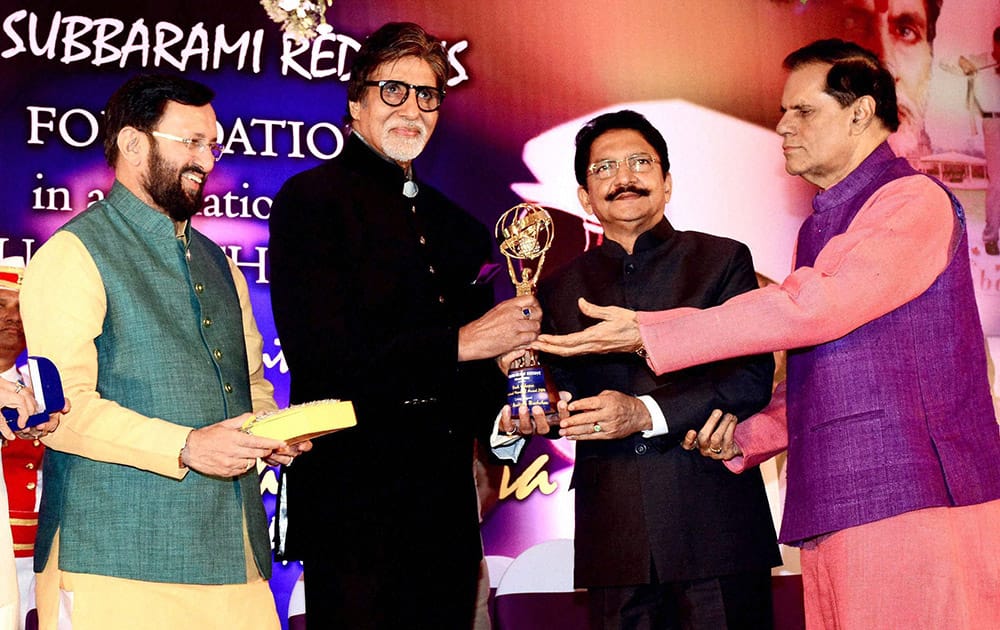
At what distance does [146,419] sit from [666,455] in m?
1.58

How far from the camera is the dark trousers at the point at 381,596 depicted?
3301 millimetres

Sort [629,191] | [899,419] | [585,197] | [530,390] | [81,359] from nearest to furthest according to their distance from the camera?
[899,419]
[81,359]
[530,390]
[629,191]
[585,197]

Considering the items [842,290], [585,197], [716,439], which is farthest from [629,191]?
[842,290]

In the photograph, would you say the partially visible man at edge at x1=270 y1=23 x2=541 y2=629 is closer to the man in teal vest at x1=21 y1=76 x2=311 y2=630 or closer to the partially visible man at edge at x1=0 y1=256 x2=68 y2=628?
the man in teal vest at x1=21 y1=76 x2=311 y2=630

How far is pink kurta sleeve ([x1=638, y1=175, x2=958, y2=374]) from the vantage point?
9.71 ft

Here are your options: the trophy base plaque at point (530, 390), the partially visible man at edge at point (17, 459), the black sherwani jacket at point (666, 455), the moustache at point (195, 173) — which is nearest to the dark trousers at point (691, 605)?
the black sherwani jacket at point (666, 455)

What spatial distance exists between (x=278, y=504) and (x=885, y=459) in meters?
1.79

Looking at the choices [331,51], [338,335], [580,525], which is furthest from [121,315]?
[331,51]

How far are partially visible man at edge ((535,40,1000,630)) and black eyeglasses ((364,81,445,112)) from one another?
101cm

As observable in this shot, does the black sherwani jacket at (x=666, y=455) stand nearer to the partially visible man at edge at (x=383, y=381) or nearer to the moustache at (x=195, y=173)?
the partially visible man at edge at (x=383, y=381)

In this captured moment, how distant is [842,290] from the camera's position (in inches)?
117

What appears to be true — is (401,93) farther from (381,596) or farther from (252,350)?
(381,596)

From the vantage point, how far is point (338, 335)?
11.2 ft

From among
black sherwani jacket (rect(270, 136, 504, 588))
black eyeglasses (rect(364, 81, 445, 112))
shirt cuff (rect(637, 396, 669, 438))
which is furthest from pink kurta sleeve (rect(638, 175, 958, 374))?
black eyeglasses (rect(364, 81, 445, 112))
